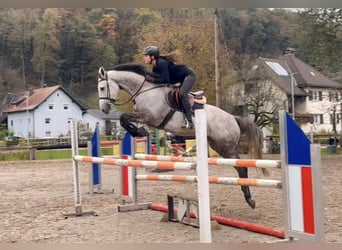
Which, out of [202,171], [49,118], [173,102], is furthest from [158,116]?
[49,118]

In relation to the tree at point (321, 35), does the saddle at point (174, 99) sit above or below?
below

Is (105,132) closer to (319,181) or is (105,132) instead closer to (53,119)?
(53,119)

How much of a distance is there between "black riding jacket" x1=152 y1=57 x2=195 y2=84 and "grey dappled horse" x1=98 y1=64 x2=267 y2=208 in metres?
0.06

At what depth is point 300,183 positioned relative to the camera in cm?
199

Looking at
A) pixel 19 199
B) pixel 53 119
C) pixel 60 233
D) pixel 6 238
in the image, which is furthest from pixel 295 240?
pixel 53 119

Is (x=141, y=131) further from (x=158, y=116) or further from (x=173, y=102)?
(x=173, y=102)

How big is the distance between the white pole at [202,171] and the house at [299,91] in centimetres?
1177

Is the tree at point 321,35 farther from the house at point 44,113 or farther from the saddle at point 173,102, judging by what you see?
the saddle at point 173,102

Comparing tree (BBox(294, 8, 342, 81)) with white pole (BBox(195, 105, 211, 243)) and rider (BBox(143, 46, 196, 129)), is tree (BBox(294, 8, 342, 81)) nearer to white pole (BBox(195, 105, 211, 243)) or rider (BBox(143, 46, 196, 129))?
rider (BBox(143, 46, 196, 129))

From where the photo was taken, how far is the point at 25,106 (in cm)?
2052

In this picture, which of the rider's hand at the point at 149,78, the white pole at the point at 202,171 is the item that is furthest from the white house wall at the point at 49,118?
the white pole at the point at 202,171

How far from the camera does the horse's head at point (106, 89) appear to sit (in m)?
3.40

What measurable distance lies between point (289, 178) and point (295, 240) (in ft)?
1.03

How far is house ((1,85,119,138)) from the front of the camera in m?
18.4
